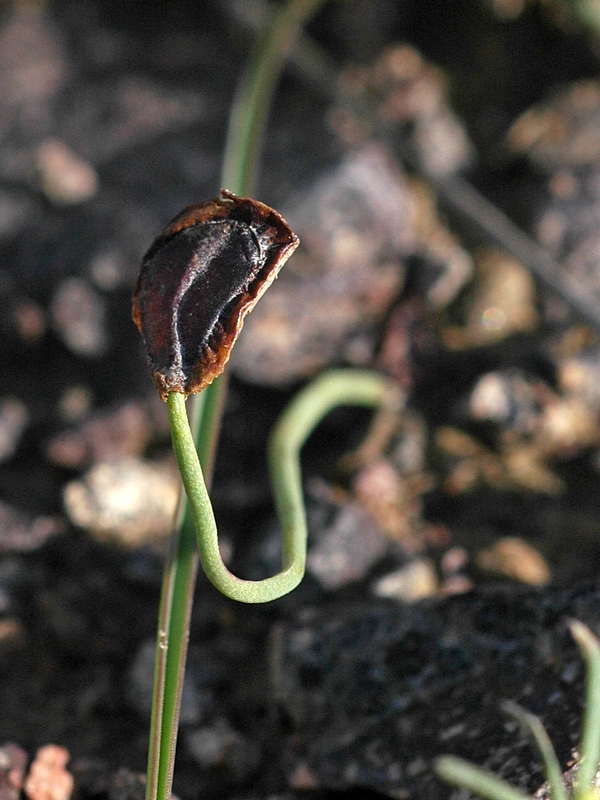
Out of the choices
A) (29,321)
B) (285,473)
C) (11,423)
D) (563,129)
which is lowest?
(285,473)

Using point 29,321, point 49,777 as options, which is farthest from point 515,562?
point 29,321

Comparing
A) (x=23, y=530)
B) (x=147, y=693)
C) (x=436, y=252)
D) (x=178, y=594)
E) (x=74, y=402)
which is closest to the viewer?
(x=178, y=594)

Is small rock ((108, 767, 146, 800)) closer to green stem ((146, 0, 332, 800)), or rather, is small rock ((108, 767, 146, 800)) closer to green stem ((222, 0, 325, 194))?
green stem ((146, 0, 332, 800))

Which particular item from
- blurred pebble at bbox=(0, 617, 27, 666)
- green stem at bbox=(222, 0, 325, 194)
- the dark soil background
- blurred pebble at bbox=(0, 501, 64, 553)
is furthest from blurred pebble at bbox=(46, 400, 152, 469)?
green stem at bbox=(222, 0, 325, 194)

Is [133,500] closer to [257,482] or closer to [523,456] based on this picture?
[257,482]

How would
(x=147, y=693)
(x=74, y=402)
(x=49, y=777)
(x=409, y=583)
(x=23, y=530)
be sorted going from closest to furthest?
(x=49, y=777) < (x=147, y=693) < (x=409, y=583) < (x=23, y=530) < (x=74, y=402)

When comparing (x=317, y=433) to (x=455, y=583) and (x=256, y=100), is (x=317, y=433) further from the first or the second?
(x=256, y=100)
